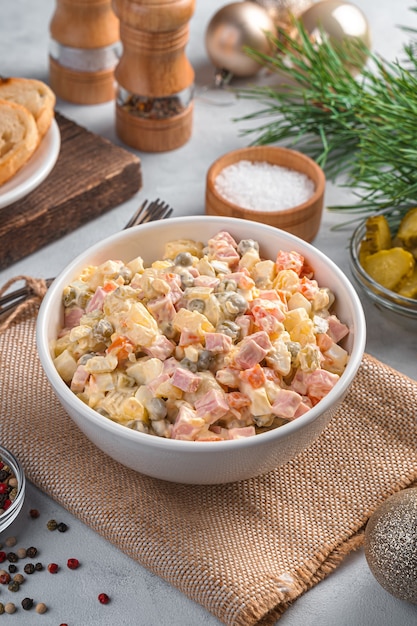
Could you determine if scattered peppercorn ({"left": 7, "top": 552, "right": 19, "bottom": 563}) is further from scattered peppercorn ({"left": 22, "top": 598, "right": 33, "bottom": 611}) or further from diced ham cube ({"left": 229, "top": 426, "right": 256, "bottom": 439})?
diced ham cube ({"left": 229, "top": 426, "right": 256, "bottom": 439})

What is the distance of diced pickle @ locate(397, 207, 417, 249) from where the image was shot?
6.91 ft

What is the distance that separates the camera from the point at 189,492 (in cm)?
168

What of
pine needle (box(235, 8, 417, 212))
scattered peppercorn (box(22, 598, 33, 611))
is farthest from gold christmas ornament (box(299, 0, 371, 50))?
scattered peppercorn (box(22, 598, 33, 611))

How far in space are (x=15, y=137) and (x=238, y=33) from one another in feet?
3.00

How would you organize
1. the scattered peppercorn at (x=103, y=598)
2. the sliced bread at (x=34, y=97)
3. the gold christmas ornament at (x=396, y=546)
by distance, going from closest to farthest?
the gold christmas ornament at (x=396, y=546) → the scattered peppercorn at (x=103, y=598) → the sliced bread at (x=34, y=97)

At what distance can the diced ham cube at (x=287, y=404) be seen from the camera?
1515mm

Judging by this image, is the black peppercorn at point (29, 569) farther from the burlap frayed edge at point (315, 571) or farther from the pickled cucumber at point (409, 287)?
the pickled cucumber at point (409, 287)

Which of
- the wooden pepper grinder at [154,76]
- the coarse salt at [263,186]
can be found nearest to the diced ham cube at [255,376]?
the coarse salt at [263,186]

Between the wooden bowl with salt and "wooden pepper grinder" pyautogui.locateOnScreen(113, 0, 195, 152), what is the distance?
1.14 feet

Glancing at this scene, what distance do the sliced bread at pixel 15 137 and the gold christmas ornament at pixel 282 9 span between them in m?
1.06

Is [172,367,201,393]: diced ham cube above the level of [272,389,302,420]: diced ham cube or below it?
above

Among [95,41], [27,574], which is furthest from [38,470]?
[95,41]

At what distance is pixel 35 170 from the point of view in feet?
7.63

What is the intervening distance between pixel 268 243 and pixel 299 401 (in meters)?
0.48
